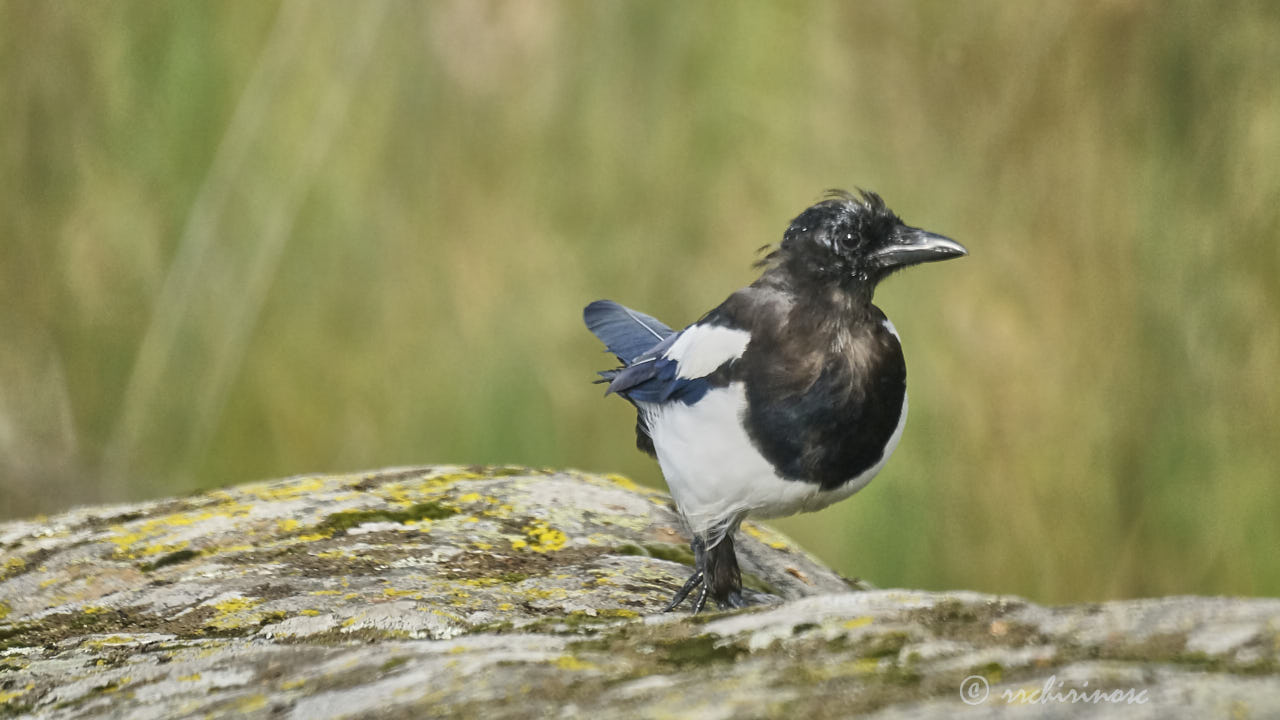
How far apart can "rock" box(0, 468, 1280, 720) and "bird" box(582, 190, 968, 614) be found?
10.6 inches

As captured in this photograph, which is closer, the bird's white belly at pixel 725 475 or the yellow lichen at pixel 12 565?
the bird's white belly at pixel 725 475

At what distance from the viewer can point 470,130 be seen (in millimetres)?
4270

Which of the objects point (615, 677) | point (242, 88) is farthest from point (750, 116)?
point (615, 677)

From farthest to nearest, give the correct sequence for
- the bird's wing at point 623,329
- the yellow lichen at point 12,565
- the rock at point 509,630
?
the bird's wing at point 623,329
the yellow lichen at point 12,565
the rock at point 509,630

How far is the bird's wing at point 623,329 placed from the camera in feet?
10.8

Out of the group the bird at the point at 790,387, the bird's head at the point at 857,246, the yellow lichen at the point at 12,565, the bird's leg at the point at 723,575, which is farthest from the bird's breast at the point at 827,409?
the yellow lichen at the point at 12,565

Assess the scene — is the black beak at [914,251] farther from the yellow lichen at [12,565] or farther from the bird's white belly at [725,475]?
the yellow lichen at [12,565]

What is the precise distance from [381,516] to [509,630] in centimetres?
114

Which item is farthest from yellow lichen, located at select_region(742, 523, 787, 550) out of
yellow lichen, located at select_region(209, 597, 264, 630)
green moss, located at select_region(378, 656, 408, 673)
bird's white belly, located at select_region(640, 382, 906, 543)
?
green moss, located at select_region(378, 656, 408, 673)

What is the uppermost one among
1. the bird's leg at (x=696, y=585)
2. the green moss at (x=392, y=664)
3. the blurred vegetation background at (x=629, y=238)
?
the blurred vegetation background at (x=629, y=238)

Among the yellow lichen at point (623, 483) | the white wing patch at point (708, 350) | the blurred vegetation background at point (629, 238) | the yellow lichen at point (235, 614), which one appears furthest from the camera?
the blurred vegetation background at point (629, 238)

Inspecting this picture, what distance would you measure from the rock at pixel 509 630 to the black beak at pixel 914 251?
80 cm

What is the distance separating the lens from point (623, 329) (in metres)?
3.42

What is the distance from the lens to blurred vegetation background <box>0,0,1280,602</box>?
Answer: 12.5 feet
